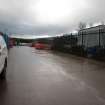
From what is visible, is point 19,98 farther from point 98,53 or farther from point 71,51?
point 71,51

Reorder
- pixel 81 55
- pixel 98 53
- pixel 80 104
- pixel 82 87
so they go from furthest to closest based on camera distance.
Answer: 1. pixel 81 55
2. pixel 98 53
3. pixel 82 87
4. pixel 80 104

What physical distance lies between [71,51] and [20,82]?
701 inches

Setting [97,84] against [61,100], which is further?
[97,84]

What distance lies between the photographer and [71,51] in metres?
25.7

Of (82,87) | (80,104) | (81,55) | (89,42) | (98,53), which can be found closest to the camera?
(80,104)

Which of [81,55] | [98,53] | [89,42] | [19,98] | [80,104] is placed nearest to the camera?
[80,104]

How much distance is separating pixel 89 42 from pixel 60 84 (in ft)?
57.2

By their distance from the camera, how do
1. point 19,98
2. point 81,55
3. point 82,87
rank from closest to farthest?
1. point 19,98
2. point 82,87
3. point 81,55

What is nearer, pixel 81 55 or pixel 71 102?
pixel 71 102

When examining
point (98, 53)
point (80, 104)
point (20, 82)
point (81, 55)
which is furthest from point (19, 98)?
point (81, 55)

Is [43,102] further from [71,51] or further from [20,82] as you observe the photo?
[71,51]

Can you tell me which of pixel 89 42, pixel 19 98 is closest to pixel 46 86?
pixel 19 98

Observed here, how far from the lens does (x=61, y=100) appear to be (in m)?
5.92

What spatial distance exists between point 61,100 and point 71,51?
19.9 m
